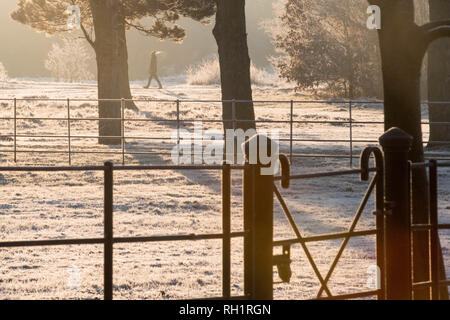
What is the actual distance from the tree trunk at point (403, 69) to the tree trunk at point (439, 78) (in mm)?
15941

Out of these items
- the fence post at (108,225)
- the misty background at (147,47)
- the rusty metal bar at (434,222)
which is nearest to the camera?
the fence post at (108,225)

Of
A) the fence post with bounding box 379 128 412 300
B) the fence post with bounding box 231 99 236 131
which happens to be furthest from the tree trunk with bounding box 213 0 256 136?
the fence post with bounding box 379 128 412 300

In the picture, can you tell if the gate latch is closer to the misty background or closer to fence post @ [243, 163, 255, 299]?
fence post @ [243, 163, 255, 299]

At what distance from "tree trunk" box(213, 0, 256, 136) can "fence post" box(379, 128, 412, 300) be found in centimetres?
1654

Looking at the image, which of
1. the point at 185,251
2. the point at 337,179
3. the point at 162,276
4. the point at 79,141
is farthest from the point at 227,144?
the point at 162,276

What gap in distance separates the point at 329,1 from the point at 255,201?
44.0 m

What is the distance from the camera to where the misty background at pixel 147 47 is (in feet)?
308

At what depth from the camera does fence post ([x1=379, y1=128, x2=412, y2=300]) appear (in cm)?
694

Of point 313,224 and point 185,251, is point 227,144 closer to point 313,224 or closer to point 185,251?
point 313,224

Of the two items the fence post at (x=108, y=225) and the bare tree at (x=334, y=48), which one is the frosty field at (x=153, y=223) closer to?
the fence post at (x=108, y=225)

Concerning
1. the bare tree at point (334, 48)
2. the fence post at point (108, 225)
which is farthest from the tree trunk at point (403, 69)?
the bare tree at point (334, 48)

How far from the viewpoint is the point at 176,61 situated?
98.0 meters

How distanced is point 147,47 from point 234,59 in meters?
70.8
